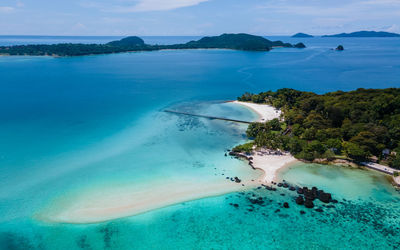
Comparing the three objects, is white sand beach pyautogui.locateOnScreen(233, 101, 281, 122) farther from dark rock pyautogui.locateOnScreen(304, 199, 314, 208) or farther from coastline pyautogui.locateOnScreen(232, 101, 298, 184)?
dark rock pyautogui.locateOnScreen(304, 199, 314, 208)

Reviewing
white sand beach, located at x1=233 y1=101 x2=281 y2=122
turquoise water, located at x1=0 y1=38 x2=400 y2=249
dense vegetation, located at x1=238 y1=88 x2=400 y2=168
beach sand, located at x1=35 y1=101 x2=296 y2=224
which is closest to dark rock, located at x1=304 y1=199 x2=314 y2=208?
turquoise water, located at x1=0 y1=38 x2=400 y2=249

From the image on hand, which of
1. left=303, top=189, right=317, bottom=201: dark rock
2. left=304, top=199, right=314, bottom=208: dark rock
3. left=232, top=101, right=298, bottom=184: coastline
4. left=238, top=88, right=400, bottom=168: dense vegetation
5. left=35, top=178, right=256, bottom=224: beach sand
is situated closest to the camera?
left=35, top=178, right=256, bottom=224: beach sand

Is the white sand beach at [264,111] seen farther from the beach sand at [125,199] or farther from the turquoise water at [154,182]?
the beach sand at [125,199]

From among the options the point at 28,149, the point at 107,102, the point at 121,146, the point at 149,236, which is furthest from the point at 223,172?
the point at 107,102

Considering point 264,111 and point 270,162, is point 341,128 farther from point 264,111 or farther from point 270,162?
point 264,111

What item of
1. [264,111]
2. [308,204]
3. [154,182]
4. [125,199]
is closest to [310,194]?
[308,204]

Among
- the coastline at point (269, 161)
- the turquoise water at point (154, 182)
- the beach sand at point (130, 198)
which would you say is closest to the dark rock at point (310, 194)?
the turquoise water at point (154, 182)

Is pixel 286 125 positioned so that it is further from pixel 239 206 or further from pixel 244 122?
pixel 239 206
